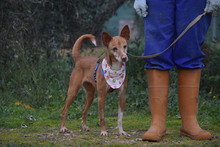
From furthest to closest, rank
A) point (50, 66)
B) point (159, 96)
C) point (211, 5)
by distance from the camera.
→ point (50, 66)
point (159, 96)
point (211, 5)

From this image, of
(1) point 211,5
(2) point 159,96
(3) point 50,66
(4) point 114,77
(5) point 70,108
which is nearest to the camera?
(1) point 211,5

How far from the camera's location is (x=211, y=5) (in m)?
3.33

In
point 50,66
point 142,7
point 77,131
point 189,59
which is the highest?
point 142,7

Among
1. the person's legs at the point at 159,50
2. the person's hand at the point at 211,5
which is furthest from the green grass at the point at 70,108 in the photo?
the person's hand at the point at 211,5

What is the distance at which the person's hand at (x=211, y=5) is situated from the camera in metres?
3.32

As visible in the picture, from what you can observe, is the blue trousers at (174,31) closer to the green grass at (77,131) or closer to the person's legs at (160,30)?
the person's legs at (160,30)

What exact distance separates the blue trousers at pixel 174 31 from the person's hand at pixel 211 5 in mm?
47

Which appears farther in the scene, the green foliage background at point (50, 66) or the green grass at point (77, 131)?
the green foliage background at point (50, 66)

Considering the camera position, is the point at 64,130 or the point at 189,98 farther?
the point at 64,130

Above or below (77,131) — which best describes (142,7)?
above

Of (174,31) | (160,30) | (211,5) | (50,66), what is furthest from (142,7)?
(50,66)

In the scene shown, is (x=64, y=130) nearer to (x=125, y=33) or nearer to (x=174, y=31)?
(x=125, y=33)

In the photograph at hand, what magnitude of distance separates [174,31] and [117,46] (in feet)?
2.16

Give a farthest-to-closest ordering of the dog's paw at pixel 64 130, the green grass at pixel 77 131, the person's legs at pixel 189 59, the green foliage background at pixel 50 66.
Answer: the green foliage background at pixel 50 66, the dog's paw at pixel 64 130, the person's legs at pixel 189 59, the green grass at pixel 77 131
